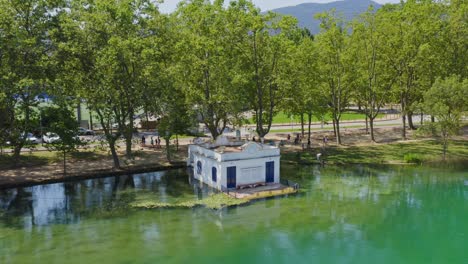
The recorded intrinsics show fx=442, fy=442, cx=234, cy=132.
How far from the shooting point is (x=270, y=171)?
44.9m

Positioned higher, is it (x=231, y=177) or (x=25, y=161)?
(x=25, y=161)

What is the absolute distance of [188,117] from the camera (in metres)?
52.8

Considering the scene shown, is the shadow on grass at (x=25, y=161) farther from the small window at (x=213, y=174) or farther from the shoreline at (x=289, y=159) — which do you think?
the small window at (x=213, y=174)

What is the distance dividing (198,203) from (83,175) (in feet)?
53.9

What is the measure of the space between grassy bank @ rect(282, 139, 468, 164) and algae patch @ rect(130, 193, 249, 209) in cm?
1832

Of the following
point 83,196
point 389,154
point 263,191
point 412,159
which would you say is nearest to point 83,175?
point 83,196

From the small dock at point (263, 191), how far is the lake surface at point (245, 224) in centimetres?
107

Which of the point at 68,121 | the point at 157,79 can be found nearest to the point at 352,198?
the point at 157,79

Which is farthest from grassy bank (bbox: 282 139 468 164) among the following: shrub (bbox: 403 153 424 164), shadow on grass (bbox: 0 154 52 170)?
shadow on grass (bbox: 0 154 52 170)

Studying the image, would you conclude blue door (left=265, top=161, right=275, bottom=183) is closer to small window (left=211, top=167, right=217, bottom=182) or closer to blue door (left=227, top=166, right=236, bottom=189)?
blue door (left=227, top=166, right=236, bottom=189)

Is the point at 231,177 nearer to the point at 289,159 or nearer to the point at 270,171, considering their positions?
the point at 270,171

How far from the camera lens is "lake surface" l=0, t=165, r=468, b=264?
29.9 m

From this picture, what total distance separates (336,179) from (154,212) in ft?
69.7

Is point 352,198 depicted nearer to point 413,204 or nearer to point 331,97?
point 413,204
